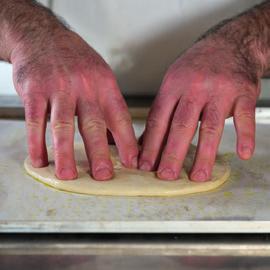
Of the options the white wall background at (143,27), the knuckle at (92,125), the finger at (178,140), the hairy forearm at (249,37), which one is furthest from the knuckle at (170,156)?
the white wall background at (143,27)

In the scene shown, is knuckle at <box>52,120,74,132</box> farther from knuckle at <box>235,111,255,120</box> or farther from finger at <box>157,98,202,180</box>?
knuckle at <box>235,111,255,120</box>

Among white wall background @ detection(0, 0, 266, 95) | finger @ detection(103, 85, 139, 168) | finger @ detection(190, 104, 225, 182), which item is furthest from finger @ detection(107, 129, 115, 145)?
white wall background @ detection(0, 0, 266, 95)

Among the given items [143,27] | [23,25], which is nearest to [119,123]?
[23,25]

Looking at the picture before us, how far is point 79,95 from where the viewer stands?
29.7 inches

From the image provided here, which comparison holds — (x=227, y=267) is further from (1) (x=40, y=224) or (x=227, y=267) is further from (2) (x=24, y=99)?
(2) (x=24, y=99)

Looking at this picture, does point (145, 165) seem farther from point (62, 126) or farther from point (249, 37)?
point (249, 37)

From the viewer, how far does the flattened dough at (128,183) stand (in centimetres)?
71

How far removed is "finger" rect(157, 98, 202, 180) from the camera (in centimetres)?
74

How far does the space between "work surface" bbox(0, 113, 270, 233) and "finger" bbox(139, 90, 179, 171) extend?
0.10 m

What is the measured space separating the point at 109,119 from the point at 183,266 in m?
0.28

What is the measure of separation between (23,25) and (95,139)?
0.34 m

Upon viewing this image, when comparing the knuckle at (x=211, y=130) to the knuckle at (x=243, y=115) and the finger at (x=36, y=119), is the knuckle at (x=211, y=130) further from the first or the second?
the finger at (x=36, y=119)

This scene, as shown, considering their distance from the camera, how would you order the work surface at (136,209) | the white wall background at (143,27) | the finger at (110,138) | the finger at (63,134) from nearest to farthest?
the work surface at (136,209) < the finger at (63,134) < the finger at (110,138) < the white wall background at (143,27)

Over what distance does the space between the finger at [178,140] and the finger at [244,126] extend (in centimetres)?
6
